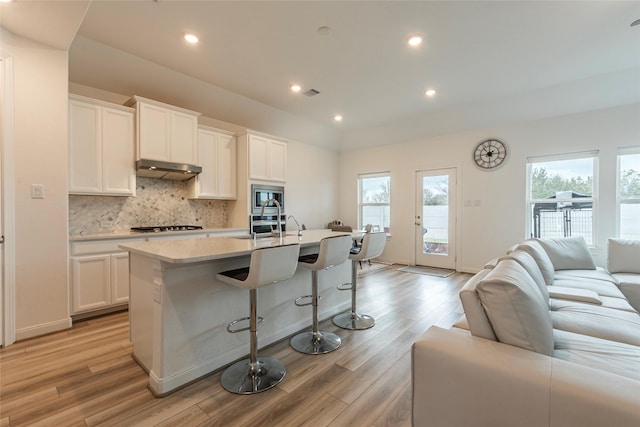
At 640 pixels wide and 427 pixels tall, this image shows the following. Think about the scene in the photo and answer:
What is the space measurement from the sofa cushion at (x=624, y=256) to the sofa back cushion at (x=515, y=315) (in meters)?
2.92

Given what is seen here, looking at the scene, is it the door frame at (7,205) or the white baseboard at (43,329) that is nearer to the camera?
the door frame at (7,205)

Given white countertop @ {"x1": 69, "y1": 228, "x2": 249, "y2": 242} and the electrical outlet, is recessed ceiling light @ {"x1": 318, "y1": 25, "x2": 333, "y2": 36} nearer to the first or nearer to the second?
the electrical outlet

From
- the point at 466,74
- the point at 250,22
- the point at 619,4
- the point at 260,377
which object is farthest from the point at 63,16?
the point at 619,4

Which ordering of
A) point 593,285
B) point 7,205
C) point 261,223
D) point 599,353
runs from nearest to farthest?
point 599,353 → point 7,205 → point 593,285 → point 261,223

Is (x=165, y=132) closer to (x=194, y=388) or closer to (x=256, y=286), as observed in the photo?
(x=256, y=286)

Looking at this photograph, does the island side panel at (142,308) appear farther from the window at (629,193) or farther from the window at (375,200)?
the window at (629,193)

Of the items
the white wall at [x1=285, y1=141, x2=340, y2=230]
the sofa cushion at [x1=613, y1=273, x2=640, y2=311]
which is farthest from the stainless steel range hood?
the sofa cushion at [x1=613, y1=273, x2=640, y2=311]

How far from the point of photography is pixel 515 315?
4.05 ft

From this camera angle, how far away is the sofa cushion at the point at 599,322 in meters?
1.58

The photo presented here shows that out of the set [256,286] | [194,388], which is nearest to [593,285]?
[256,286]

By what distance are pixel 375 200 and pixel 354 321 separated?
4018 millimetres

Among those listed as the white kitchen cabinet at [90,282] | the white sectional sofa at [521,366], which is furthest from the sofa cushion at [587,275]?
the white kitchen cabinet at [90,282]

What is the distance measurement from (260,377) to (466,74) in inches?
160

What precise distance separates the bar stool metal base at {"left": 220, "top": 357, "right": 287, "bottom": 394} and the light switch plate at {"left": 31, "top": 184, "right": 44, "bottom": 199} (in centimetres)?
236
